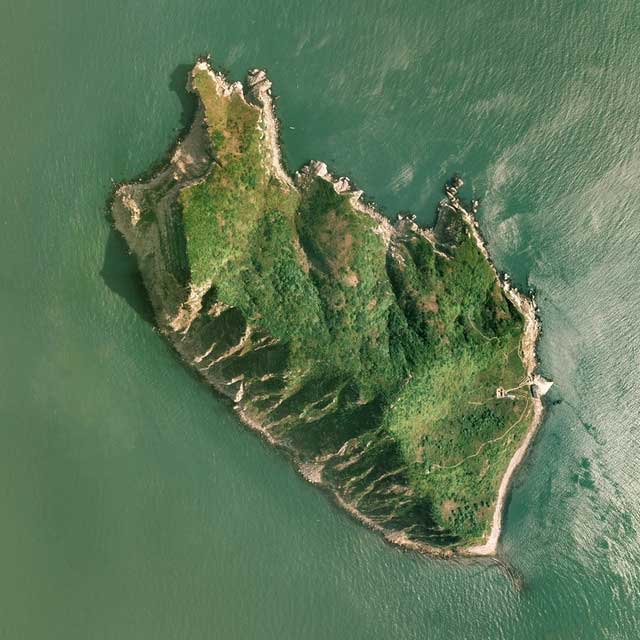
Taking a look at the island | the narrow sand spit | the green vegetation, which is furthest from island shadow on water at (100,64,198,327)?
the narrow sand spit

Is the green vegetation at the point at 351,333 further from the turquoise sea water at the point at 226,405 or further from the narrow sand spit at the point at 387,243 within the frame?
the turquoise sea water at the point at 226,405

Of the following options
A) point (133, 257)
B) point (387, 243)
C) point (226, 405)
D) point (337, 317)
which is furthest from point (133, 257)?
point (387, 243)

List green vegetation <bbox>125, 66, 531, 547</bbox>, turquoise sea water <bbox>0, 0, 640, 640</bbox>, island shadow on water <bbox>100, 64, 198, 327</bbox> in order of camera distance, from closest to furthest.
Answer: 1. green vegetation <bbox>125, 66, 531, 547</bbox>
2. island shadow on water <bbox>100, 64, 198, 327</bbox>
3. turquoise sea water <bbox>0, 0, 640, 640</bbox>

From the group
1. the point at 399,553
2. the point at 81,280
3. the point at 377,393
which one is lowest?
the point at 399,553

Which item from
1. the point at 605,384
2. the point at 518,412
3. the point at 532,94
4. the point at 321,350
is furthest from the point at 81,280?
the point at 605,384

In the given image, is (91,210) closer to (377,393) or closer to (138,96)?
(138,96)

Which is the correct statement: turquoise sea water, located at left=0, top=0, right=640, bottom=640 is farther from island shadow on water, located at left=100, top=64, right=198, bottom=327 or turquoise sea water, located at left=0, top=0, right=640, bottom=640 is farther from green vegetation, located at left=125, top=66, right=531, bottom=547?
green vegetation, located at left=125, top=66, right=531, bottom=547

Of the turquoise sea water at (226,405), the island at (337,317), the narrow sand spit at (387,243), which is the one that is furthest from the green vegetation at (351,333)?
the turquoise sea water at (226,405)
